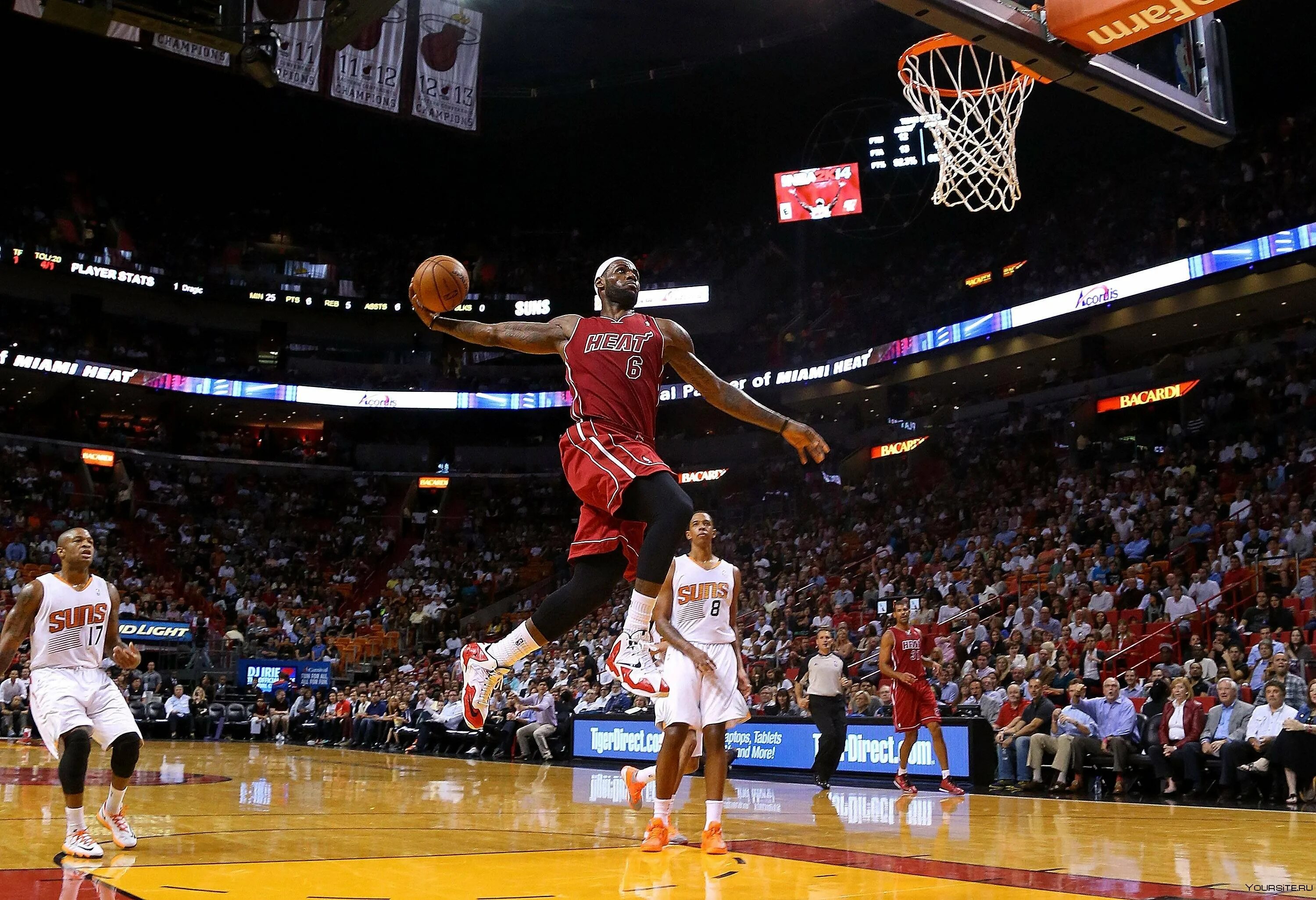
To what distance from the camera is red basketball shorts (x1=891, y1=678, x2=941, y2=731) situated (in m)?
11.4

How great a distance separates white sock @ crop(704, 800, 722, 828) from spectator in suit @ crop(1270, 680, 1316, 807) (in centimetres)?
635

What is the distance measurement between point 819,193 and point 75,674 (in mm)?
24803

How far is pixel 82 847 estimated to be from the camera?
575 centimetres

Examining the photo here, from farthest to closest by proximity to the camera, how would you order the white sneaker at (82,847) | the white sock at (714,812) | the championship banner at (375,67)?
the championship banner at (375,67) → the white sock at (714,812) → the white sneaker at (82,847)

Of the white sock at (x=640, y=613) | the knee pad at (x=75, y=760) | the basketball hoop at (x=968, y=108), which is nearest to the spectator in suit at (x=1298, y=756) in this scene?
the basketball hoop at (x=968, y=108)

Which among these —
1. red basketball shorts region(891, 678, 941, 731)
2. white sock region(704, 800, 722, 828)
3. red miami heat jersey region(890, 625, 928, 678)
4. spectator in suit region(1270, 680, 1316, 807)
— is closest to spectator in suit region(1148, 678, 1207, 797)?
spectator in suit region(1270, 680, 1316, 807)

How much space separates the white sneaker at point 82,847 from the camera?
18.7 feet

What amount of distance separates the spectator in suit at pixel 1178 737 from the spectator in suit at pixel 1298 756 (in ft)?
2.84

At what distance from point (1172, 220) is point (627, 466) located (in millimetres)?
22226

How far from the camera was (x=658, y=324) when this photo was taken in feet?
16.4

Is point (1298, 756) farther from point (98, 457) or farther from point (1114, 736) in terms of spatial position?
point (98, 457)

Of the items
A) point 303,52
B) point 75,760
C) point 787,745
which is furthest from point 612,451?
point 303,52

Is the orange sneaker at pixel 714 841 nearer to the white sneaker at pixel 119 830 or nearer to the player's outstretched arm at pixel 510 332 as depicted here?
the player's outstretched arm at pixel 510 332

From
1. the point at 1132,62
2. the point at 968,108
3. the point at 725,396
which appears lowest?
the point at 725,396
